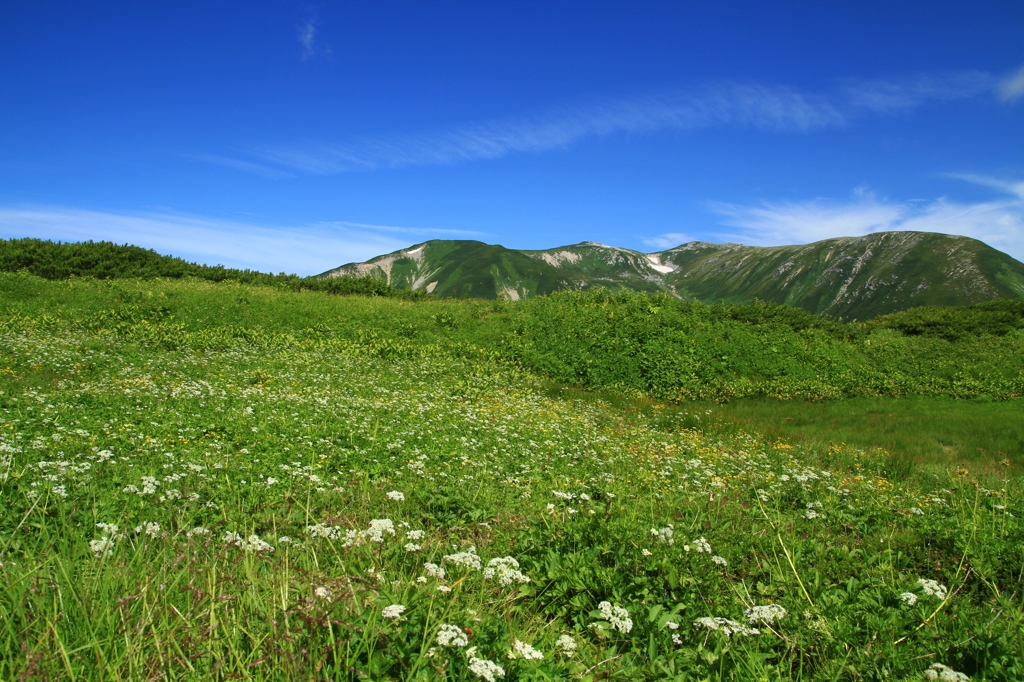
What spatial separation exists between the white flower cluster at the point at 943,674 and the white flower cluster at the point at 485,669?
2401 millimetres

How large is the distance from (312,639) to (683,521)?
3.95m

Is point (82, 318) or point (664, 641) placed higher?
point (82, 318)

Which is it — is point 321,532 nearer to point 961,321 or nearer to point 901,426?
point 901,426

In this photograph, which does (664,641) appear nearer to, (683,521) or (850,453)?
(683,521)

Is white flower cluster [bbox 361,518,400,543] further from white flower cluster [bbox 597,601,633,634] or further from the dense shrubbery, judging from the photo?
the dense shrubbery

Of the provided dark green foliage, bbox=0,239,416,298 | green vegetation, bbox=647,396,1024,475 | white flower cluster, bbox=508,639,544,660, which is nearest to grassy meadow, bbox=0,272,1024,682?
white flower cluster, bbox=508,639,544,660

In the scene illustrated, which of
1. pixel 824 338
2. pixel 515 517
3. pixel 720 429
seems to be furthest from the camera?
pixel 824 338

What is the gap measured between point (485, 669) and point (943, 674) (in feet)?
8.30

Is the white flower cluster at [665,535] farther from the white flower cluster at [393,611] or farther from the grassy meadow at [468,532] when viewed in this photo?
the white flower cluster at [393,611]

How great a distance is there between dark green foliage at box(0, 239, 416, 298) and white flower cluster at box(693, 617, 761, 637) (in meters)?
35.2

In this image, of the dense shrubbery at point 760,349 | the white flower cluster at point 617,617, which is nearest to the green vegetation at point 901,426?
the dense shrubbery at point 760,349

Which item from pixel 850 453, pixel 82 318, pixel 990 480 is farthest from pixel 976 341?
pixel 82 318

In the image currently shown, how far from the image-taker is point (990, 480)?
32.5 feet

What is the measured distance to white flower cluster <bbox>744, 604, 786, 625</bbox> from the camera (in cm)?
359
